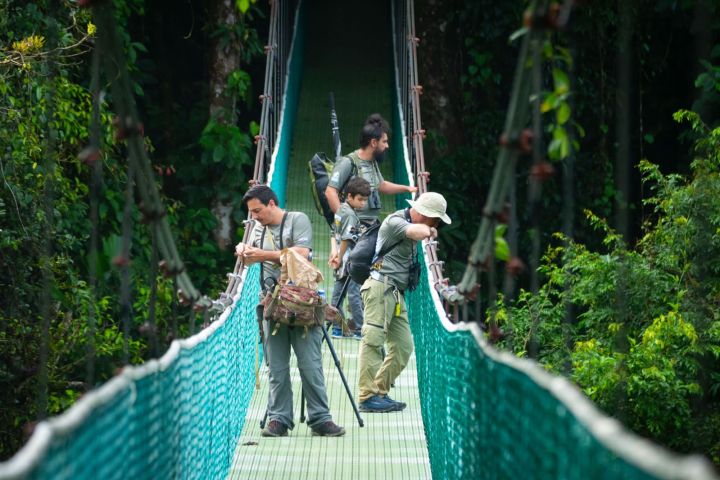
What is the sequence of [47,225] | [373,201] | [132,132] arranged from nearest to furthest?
1. [132,132]
2. [373,201]
3. [47,225]

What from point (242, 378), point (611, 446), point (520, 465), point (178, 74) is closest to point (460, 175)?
point (178, 74)

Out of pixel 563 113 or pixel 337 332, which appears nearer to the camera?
pixel 563 113

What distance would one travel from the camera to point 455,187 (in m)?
9.86

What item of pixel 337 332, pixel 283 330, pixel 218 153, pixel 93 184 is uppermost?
pixel 218 153

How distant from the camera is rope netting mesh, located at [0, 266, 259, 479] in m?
1.69

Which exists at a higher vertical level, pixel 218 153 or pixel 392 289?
pixel 218 153

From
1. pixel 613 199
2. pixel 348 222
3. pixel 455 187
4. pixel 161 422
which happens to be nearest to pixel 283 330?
pixel 348 222

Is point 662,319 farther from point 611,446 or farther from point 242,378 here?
point 611,446

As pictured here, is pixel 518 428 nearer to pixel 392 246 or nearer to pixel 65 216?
pixel 392 246

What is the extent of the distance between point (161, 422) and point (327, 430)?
202cm

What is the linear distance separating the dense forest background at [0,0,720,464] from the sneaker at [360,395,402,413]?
0.64 meters

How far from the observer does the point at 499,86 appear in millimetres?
10672

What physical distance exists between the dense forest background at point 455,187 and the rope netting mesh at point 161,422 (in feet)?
0.55

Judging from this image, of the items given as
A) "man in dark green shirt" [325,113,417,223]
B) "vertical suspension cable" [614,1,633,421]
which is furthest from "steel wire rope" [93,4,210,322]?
"vertical suspension cable" [614,1,633,421]
